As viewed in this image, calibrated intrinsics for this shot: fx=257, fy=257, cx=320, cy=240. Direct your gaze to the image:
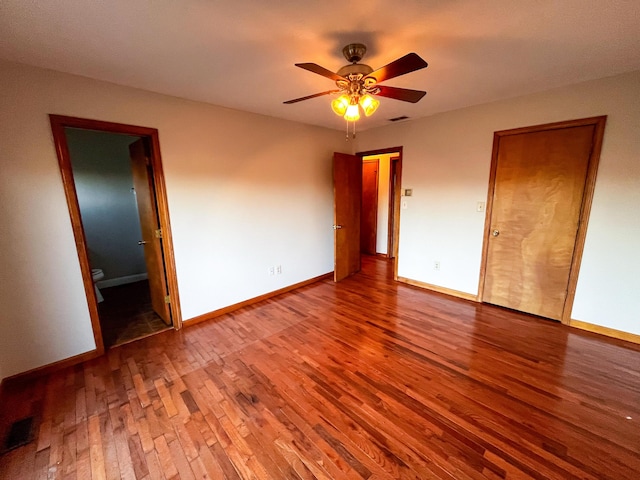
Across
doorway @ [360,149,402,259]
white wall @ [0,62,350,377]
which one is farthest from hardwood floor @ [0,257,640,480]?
doorway @ [360,149,402,259]

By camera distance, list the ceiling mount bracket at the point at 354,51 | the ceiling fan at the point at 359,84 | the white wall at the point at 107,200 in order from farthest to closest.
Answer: the white wall at the point at 107,200 → the ceiling mount bracket at the point at 354,51 → the ceiling fan at the point at 359,84

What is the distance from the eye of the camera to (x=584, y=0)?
4.30ft

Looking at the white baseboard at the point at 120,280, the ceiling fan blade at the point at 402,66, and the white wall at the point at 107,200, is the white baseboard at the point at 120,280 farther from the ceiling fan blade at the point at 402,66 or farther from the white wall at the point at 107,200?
the ceiling fan blade at the point at 402,66

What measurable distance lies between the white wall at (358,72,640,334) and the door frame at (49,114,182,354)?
122 inches

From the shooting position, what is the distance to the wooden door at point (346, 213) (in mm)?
3920

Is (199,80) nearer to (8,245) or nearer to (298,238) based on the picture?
(8,245)

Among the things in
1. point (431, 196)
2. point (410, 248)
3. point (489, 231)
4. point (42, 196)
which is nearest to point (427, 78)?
point (431, 196)

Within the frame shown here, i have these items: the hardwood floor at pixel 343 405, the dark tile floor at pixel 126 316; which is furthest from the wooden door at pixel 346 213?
the dark tile floor at pixel 126 316

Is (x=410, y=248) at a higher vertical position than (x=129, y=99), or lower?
lower

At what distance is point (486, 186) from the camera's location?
3125mm

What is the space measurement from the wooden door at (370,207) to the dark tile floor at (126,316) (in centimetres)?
405

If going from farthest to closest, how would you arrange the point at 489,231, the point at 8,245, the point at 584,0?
the point at 489,231
the point at 8,245
the point at 584,0

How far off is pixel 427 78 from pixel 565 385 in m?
2.66

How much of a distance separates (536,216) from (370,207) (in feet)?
10.6
